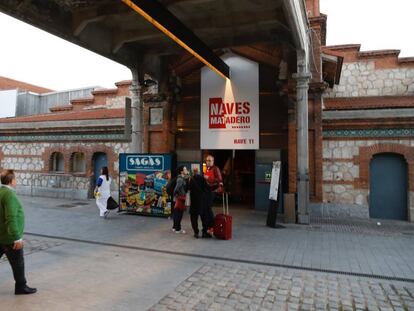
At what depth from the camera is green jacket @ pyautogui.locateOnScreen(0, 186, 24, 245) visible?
173 inches

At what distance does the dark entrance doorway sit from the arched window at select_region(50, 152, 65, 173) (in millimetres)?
7692

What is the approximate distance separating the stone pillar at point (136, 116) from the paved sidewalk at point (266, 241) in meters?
2.87

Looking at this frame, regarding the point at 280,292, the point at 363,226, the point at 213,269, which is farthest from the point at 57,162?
the point at 280,292

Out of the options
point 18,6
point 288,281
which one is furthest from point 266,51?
point 288,281

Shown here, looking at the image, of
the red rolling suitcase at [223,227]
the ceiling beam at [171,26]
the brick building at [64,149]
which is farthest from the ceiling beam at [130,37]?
the red rolling suitcase at [223,227]

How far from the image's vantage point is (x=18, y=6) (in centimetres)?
776

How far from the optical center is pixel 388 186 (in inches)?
441

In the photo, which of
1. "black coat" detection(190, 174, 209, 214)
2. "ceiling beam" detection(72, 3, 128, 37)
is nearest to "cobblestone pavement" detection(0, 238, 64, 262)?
"black coat" detection(190, 174, 209, 214)

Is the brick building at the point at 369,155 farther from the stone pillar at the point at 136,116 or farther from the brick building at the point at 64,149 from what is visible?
the stone pillar at the point at 136,116

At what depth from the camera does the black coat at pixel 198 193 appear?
7898 millimetres

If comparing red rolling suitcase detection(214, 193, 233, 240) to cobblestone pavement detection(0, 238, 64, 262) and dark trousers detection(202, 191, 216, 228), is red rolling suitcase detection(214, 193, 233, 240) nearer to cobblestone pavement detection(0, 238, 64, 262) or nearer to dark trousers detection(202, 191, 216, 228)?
dark trousers detection(202, 191, 216, 228)

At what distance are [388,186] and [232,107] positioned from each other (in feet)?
19.7

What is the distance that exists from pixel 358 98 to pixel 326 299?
1071cm

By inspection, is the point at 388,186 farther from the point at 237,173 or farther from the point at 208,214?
the point at 208,214
